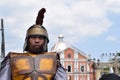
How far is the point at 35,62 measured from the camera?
6453 millimetres

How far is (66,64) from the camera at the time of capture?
78.1 meters

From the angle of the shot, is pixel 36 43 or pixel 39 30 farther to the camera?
pixel 39 30

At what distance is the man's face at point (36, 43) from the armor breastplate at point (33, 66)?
60mm

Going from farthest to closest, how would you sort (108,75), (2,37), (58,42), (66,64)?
(58,42)
(66,64)
(2,37)
(108,75)

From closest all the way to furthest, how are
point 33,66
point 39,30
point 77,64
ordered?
point 33,66
point 39,30
point 77,64

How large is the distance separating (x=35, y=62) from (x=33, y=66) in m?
0.05

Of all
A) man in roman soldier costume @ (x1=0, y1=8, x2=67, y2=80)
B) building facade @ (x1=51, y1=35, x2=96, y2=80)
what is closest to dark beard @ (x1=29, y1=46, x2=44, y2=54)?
man in roman soldier costume @ (x1=0, y1=8, x2=67, y2=80)

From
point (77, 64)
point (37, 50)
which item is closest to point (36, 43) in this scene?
point (37, 50)

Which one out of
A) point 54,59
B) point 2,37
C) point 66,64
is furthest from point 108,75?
point 66,64

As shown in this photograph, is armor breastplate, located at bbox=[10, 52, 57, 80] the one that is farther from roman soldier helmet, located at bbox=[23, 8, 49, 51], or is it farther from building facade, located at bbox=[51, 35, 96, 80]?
building facade, located at bbox=[51, 35, 96, 80]

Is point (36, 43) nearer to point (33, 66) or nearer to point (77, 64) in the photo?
point (33, 66)

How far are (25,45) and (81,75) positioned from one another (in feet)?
239

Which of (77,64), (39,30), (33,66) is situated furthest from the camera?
(77,64)

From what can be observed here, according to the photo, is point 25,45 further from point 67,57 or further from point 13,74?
point 67,57
